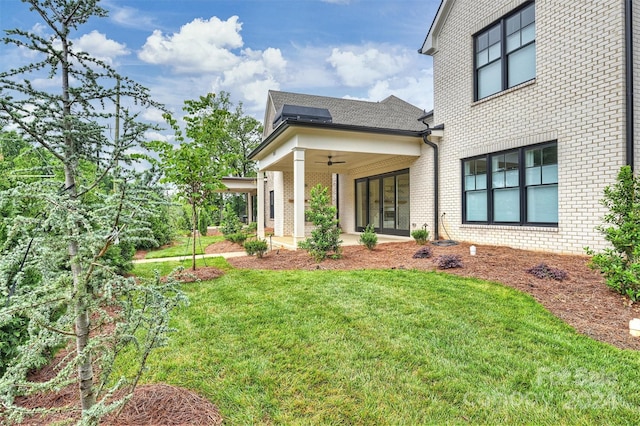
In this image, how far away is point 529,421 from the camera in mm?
2164

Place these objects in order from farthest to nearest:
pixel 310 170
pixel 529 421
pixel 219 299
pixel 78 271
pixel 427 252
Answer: pixel 310 170, pixel 427 252, pixel 219 299, pixel 529 421, pixel 78 271

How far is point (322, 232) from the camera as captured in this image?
763cm

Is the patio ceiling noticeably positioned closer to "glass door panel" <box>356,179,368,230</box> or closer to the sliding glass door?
the sliding glass door

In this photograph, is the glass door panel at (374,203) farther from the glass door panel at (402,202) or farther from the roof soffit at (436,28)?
the roof soffit at (436,28)

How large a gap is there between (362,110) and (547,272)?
11.9m

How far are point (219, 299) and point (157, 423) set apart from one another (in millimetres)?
2893

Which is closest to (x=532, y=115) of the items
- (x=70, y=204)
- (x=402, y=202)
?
(x=402, y=202)

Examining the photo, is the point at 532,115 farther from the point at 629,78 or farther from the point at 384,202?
the point at 384,202

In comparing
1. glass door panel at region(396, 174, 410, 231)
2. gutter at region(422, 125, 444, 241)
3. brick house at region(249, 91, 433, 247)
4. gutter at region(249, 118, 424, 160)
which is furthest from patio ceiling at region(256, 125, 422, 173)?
glass door panel at region(396, 174, 410, 231)

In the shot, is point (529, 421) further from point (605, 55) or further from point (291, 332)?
point (605, 55)

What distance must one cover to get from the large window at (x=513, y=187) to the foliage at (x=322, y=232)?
3877 millimetres

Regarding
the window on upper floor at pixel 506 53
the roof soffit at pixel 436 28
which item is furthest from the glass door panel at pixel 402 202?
the roof soffit at pixel 436 28

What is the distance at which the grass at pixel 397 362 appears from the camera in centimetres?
227

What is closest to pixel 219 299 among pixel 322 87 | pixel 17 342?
pixel 17 342
